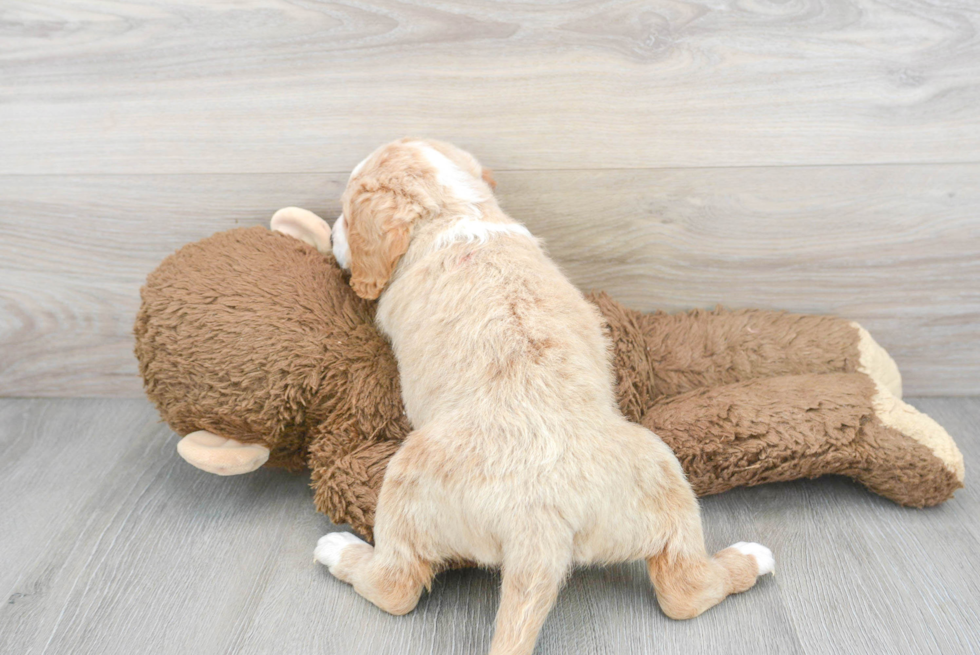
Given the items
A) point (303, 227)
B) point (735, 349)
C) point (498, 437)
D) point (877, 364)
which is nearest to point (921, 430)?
point (877, 364)

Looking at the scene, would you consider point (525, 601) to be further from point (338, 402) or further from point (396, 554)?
point (338, 402)

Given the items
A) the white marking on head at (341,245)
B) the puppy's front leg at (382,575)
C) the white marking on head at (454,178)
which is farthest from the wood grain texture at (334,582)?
the white marking on head at (454,178)

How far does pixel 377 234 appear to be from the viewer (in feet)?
3.92

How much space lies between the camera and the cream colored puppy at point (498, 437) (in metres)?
1.00

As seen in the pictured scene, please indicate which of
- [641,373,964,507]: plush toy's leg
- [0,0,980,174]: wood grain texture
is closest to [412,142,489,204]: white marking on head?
[0,0,980,174]: wood grain texture

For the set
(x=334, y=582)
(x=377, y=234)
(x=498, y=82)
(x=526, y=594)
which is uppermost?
(x=498, y=82)

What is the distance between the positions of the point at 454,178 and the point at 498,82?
0.88 feet

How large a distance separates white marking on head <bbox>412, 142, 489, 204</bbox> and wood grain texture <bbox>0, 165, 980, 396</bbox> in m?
0.21

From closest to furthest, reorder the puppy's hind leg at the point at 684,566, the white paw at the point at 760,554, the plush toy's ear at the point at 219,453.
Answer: the puppy's hind leg at the point at 684,566 < the white paw at the point at 760,554 < the plush toy's ear at the point at 219,453

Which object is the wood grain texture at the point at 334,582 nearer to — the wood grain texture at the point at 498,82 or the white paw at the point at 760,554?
the white paw at the point at 760,554

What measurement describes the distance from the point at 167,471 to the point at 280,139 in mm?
706

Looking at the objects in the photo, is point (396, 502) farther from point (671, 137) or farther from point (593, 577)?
point (671, 137)

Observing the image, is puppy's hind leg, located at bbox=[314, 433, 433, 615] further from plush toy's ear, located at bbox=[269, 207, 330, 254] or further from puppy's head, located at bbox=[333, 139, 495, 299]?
plush toy's ear, located at bbox=[269, 207, 330, 254]

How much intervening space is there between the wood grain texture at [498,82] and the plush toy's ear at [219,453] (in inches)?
21.3
